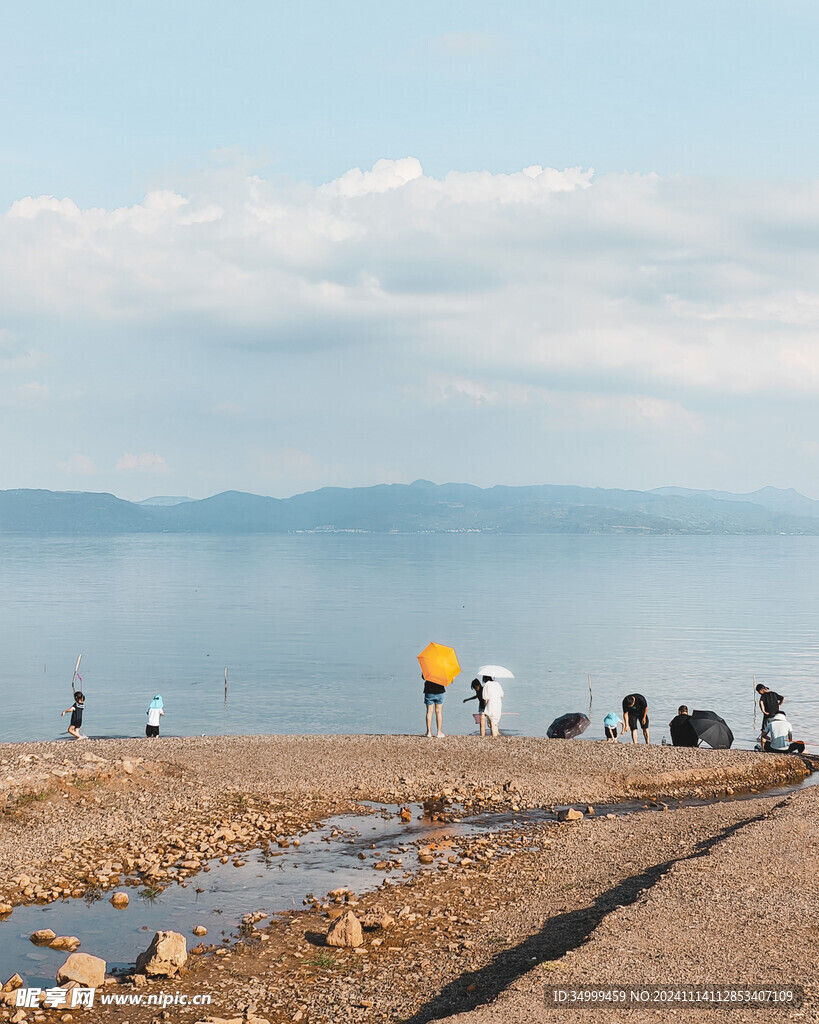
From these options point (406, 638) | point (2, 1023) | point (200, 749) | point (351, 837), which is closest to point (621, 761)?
point (351, 837)

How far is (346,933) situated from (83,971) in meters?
3.23

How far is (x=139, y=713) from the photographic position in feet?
133

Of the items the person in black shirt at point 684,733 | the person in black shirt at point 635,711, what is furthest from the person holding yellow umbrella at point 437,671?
the person in black shirt at point 684,733

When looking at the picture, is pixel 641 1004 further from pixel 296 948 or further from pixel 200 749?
pixel 200 749

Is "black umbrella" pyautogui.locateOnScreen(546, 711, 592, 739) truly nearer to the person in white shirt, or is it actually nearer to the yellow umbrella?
the person in white shirt

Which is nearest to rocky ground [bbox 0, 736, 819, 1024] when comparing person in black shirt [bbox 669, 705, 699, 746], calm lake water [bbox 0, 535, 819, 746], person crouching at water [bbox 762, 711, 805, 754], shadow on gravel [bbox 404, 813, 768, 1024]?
shadow on gravel [bbox 404, 813, 768, 1024]

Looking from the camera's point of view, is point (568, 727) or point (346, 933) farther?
point (568, 727)

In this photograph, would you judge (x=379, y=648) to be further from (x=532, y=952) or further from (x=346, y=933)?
(x=532, y=952)

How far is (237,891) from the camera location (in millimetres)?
14578

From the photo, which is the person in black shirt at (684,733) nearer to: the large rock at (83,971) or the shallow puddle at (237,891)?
the shallow puddle at (237,891)

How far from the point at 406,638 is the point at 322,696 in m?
23.3

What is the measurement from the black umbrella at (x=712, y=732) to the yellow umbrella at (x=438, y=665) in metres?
7.65

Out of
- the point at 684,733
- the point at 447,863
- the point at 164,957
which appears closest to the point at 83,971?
the point at 164,957

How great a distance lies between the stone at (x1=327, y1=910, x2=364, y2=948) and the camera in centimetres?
1198
